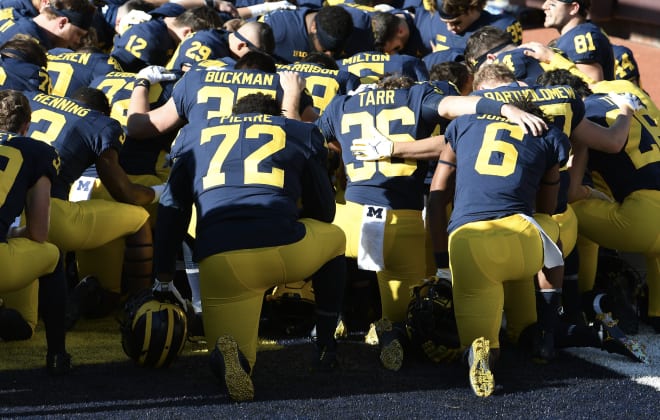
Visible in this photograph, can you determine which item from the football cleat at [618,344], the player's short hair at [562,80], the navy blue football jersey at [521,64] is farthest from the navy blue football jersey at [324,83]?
the football cleat at [618,344]

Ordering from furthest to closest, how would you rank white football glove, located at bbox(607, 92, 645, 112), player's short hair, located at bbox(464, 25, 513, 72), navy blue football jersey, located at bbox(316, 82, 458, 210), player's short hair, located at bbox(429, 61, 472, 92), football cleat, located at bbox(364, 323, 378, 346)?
player's short hair, located at bbox(464, 25, 513, 72), player's short hair, located at bbox(429, 61, 472, 92), white football glove, located at bbox(607, 92, 645, 112), navy blue football jersey, located at bbox(316, 82, 458, 210), football cleat, located at bbox(364, 323, 378, 346)

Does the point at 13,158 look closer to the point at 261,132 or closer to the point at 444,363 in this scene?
the point at 261,132

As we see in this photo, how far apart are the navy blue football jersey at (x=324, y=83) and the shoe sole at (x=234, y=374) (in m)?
2.33

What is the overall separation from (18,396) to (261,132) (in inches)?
62.2

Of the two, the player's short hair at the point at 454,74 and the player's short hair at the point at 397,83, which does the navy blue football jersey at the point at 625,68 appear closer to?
the player's short hair at the point at 454,74

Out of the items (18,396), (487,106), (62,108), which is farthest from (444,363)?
(62,108)

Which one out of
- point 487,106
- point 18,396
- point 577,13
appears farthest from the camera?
point 577,13

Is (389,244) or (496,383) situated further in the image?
(389,244)

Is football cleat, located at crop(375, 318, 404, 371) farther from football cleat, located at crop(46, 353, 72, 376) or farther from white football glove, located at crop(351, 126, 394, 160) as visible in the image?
football cleat, located at crop(46, 353, 72, 376)

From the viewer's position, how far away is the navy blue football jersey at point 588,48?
24.4 feet

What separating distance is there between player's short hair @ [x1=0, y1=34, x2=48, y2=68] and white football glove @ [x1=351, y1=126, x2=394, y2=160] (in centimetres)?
212

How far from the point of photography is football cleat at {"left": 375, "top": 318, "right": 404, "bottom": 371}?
520 cm

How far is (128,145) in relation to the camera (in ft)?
21.1

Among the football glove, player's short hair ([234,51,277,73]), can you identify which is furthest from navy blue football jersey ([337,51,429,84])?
the football glove
